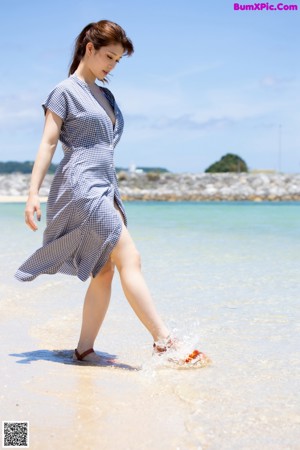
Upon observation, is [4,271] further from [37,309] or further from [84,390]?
[84,390]

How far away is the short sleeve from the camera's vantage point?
3058 millimetres

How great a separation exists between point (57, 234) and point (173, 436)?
1.20 meters

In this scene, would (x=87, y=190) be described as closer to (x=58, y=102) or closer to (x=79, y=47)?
(x=58, y=102)

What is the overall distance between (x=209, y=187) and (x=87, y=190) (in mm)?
36276

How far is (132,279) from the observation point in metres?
3.09

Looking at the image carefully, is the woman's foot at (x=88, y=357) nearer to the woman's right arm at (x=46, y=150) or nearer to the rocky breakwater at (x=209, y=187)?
the woman's right arm at (x=46, y=150)

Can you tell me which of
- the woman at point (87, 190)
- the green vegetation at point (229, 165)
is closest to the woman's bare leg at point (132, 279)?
the woman at point (87, 190)

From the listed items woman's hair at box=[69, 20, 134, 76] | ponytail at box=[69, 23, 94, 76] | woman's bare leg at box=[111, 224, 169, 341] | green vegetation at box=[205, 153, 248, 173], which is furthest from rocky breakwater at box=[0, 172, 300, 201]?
woman's bare leg at box=[111, 224, 169, 341]

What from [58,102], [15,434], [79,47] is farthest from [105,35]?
[15,434]

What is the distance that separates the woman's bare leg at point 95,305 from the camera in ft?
10.7

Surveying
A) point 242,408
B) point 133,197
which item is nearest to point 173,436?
point 242,408

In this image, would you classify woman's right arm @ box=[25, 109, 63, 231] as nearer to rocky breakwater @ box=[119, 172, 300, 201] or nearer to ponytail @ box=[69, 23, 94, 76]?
ponytail @ box=[69, 23, 94, 76]

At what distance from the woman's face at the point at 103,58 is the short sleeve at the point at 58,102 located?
7.3 inches

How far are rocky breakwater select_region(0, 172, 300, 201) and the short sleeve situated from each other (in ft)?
107
